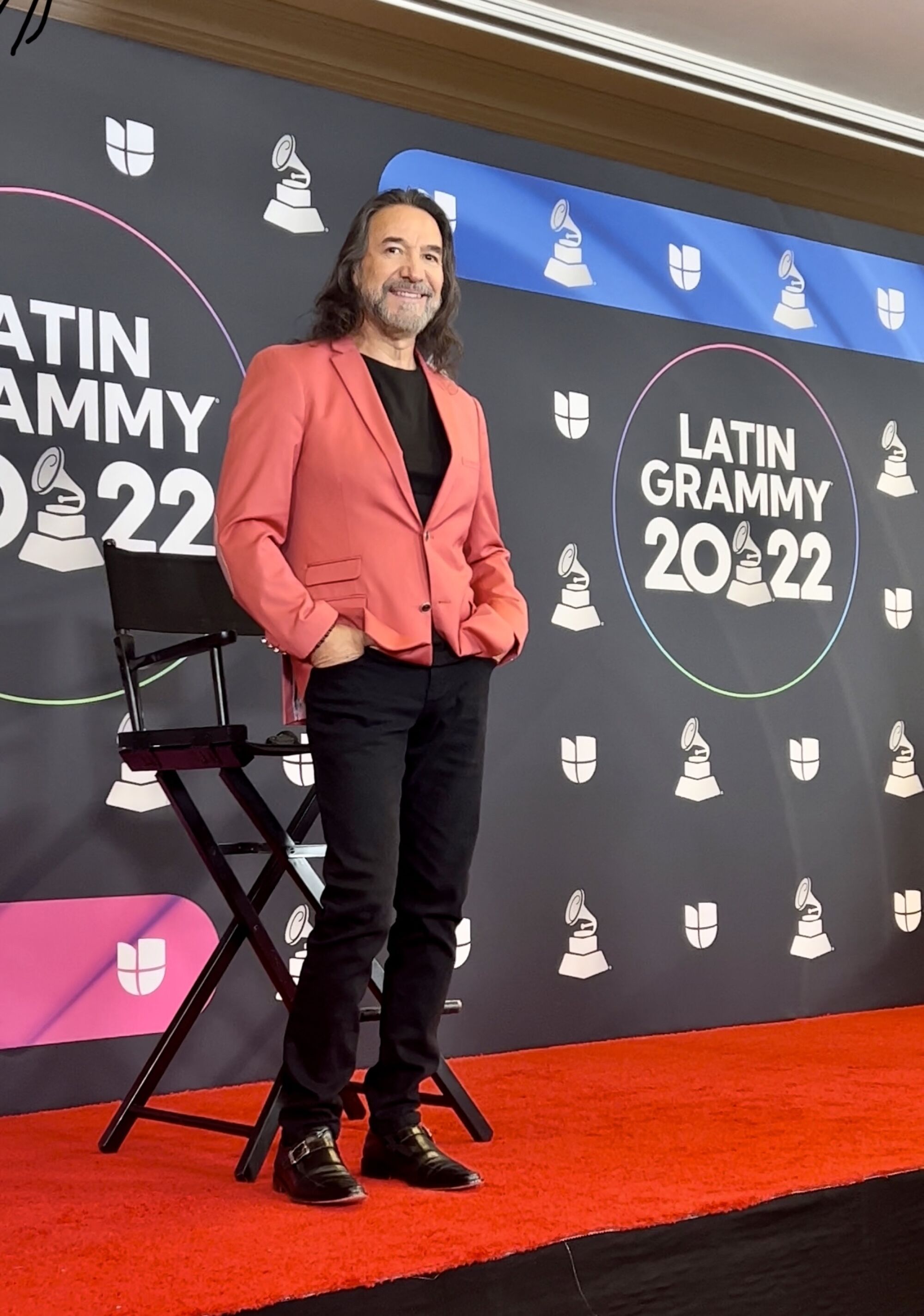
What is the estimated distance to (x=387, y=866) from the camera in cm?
210

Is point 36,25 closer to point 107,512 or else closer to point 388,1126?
point 107,512

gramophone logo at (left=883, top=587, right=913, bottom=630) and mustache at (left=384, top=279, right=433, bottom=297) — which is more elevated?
mustache at (left=384, top=279, right=433, bottom=297)

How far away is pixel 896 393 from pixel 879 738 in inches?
42.7

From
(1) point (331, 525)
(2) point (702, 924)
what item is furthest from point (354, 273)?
(2) point (702, 924)

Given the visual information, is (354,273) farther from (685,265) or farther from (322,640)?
(685,265)

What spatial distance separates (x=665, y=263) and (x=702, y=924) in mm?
1832

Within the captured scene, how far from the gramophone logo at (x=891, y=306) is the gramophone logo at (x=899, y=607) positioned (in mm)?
832

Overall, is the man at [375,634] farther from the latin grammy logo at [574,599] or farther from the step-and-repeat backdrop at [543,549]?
the latin grammy logo at [574,599]

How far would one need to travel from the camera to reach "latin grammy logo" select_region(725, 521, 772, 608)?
3932 mm

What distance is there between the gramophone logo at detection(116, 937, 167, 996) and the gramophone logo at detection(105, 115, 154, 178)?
5.55 feet

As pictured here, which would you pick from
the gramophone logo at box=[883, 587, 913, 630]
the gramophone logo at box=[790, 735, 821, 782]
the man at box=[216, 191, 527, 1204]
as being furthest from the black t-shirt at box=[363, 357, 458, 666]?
the gramophone logo at box=[883, 587, 913, 630]

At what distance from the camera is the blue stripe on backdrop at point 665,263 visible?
3.59m

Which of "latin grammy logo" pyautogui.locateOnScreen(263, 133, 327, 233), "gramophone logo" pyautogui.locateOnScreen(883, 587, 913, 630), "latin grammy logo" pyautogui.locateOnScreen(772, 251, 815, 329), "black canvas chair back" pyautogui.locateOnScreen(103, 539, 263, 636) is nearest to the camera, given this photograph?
"black canvas chair back" pyautogui.locateOnScreen(103, 539, 263, 636)

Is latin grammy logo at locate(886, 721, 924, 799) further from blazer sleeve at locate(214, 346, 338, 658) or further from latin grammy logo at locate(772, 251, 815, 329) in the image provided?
blazer sleeve at locate(214, 346, 338, 658)
